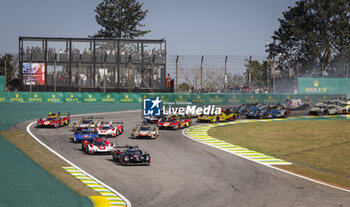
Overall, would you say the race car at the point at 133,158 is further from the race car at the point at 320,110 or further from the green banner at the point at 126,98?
the race car at the point at 320,110

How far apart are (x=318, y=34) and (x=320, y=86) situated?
2470cm

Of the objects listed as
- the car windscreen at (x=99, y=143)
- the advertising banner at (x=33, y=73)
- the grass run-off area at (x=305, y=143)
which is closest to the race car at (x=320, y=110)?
the grass run-off area at (x=305, y=143)

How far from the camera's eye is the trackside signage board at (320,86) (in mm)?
64625

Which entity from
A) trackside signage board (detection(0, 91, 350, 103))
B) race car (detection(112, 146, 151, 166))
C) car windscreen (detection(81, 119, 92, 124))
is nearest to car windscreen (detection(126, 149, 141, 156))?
race car (detection(112, 146, 151, 166))

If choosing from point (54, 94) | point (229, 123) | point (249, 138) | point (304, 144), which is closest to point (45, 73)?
point (54, 94)

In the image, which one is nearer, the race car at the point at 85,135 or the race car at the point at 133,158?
the race car at the point at 133,158

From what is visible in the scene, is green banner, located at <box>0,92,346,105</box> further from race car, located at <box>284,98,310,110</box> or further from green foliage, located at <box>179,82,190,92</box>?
race car, located at <box>284,98,310,110</box>

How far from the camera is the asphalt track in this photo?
66.3ft

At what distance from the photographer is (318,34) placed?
8650 cm

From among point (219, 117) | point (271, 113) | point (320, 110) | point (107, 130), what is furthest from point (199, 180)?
point (320, 110)

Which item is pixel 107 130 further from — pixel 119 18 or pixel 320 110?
pixel 119 18

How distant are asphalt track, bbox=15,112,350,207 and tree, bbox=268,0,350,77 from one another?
56233mm

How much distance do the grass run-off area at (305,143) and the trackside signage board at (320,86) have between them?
1282 cm

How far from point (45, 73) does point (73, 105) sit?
7384mm
